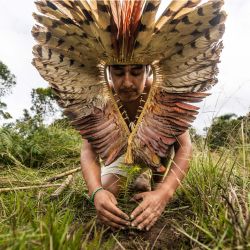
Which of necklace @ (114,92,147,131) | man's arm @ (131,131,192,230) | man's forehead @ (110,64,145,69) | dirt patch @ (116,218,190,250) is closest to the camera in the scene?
dirt patch @ (116,218,190,250)

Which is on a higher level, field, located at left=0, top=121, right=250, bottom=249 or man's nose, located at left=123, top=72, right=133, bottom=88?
man's nose, located at left=123, top=72, right=133, bottom=88

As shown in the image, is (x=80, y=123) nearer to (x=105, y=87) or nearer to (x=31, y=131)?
(x=105, y=87)

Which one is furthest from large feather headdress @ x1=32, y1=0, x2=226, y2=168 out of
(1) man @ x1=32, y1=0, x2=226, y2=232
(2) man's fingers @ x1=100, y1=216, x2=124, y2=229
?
(2) man's fingers @ x1=100, y1=216, x2=124, y2=229

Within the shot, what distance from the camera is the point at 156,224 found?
6.14 ft

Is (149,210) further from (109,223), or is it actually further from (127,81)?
(127,81)

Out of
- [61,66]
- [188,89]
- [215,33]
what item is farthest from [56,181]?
[215,33]

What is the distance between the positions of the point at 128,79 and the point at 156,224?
0.69 metres

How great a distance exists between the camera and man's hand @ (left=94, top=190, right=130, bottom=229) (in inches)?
69.1

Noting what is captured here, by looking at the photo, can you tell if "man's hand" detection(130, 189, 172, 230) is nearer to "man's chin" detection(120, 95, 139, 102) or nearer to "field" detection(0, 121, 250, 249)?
"field" detection(0, 121, 250, 249)

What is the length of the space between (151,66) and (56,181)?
4.24ft

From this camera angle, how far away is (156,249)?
165 cm

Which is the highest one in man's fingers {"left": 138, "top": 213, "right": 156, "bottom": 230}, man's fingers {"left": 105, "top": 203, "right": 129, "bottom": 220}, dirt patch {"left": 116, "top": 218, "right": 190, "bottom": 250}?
man's fingers {"left": 105, "top": 203, "right": 129, "bottom": 220}

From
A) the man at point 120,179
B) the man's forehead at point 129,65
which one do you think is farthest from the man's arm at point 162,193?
the man's forehead at point 129,65

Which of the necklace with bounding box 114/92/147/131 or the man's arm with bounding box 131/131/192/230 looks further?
the necklace with bounding box 114/92/147/131
